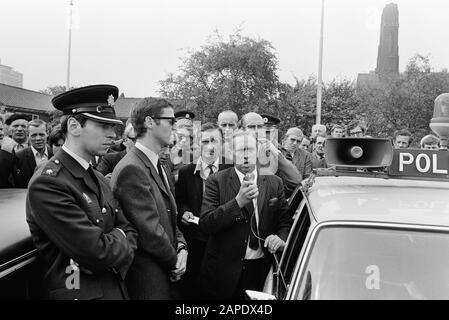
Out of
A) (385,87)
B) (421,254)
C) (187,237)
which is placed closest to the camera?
(421,254)

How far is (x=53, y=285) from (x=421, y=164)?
2283 millimetres

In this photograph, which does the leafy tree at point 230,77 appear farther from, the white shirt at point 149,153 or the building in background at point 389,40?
the building in background at point 389,40

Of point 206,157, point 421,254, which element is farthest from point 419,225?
point 206,157

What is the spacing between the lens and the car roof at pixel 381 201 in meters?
2.27

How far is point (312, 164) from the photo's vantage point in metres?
6.85

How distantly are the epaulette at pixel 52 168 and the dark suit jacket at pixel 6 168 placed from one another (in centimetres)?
324

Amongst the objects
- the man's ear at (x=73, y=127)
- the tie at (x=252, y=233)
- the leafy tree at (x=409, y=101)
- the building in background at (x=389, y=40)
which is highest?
the building in background at (x=389, y=40)

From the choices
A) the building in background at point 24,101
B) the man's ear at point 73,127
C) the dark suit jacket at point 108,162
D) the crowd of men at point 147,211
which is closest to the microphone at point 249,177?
the crowd of men at point 147,211

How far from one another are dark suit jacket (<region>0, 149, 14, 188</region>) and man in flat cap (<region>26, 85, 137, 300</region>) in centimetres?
296

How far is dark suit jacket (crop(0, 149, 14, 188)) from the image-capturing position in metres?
5.36

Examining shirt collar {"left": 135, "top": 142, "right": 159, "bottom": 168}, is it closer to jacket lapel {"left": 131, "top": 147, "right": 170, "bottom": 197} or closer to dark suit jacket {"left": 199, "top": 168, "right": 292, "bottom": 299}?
jacket lapel {"left": 131, "top": 147, "right": 170, "bottom": 197}

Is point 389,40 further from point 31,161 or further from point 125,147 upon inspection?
point 31,161

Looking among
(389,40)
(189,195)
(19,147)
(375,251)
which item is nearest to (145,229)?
Answer: (375,251)
